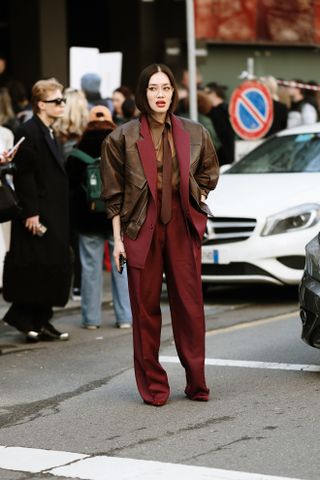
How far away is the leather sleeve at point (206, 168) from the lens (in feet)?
25.7

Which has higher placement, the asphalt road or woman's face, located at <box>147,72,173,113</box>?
woman's face, located at <box>147,72,173,113</box>

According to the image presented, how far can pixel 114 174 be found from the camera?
7.75m

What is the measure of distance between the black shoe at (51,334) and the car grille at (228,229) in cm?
223

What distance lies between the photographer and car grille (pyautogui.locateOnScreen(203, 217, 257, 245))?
12297 mm

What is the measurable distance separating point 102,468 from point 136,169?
2.04 metres

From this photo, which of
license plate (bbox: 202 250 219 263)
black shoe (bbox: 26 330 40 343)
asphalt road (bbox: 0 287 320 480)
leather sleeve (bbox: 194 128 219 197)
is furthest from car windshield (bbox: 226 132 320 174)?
leather sleeve (bbox: 194 128 219 197)

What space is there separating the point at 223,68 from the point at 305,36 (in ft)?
7.16

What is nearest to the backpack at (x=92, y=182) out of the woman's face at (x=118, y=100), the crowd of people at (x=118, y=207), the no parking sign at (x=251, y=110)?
the crowd of people at (x=118, y=207)

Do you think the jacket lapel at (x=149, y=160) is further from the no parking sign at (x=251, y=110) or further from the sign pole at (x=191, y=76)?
the no parking sign at (x=251, y=110)

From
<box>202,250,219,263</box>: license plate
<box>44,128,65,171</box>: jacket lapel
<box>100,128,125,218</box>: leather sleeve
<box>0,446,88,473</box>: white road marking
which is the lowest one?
<box>202,250,219,263</box>: license plate

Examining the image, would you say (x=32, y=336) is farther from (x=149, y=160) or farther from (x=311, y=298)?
(x=149, y=160)

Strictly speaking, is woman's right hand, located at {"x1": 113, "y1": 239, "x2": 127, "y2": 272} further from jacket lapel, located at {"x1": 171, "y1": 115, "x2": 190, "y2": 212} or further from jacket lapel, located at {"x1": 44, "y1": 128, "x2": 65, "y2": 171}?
jacket lapel, located at {"x1": 44, "y1": 128, "x2": 65, "y2": 171}

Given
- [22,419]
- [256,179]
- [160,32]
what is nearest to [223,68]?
Answer: [160,32]

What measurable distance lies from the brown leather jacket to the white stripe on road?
5.27 feet
